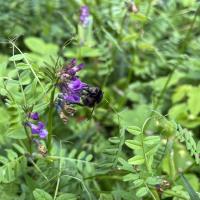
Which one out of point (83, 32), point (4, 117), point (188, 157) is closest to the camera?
point (4, 117)

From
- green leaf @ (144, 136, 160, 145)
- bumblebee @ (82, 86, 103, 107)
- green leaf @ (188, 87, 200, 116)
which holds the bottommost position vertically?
green leaf @ (188, 87, 200, 116)

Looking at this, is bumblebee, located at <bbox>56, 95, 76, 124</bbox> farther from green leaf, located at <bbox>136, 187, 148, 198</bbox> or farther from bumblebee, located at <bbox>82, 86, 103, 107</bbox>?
green leaf, located at <bbox>136, 187, 148, 198</bbox>

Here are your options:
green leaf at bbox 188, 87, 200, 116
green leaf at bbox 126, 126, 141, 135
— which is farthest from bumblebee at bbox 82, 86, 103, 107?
green leaf at bbox 188, 87, 200, 116

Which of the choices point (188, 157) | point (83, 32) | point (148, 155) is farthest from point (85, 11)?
point (148, 155)

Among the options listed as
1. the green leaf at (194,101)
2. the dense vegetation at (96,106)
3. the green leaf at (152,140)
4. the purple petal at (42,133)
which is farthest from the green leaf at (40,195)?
the green leaf at (194,101)

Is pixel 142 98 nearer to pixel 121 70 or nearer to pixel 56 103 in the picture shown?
pixel 121 70

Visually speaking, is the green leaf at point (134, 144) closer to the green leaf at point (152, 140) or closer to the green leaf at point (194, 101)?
the green leaf at point (152, 140)

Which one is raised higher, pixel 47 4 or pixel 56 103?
pixel 56 103

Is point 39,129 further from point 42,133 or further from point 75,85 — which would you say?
point 75,85
